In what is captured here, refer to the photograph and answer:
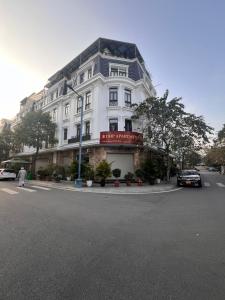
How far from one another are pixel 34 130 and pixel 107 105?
33.5ft

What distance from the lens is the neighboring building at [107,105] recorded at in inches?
918

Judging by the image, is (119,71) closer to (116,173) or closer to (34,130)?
(116,173)

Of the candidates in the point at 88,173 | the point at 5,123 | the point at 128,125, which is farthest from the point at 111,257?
the point at 5,123

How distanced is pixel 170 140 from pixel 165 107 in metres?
3.23

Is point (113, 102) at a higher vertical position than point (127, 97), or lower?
lower

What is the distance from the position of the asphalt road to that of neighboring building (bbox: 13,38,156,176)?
15883 mm

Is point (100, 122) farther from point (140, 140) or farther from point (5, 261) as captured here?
point (5, 261)

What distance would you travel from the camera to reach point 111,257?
4133mm

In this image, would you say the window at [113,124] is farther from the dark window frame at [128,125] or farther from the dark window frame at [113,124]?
the dark window frame at [128,125]

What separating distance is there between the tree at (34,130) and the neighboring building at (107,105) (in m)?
1.55

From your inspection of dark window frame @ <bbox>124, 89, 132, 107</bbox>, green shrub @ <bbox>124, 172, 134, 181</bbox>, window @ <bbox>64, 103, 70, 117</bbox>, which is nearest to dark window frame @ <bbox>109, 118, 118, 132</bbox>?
dark window frame @ <bbox>124, 89, 132, 107</bbox>

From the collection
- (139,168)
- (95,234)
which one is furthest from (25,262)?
(139,168)

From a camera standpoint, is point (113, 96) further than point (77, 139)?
No

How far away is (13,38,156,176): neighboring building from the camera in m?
23.3
